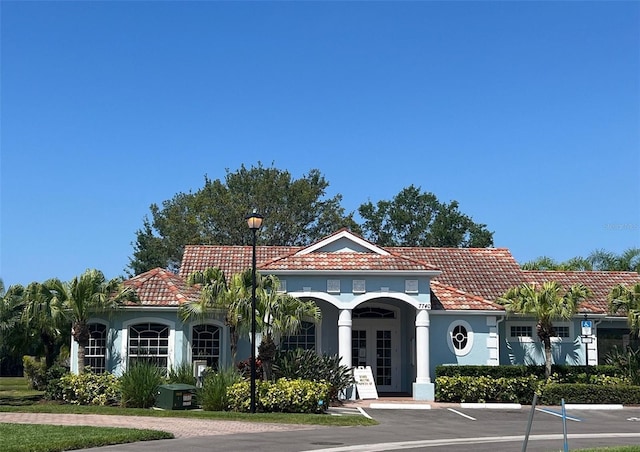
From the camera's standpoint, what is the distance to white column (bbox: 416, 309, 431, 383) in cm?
2634

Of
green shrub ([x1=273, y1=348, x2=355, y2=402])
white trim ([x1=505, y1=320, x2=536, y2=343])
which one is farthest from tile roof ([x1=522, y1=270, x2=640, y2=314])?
green shrub ([x1=273, y1=348, x2=355, y2=402])

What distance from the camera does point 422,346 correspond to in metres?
26.4

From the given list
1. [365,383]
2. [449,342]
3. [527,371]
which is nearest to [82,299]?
[365,383]

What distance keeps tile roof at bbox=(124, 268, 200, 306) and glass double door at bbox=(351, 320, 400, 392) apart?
6.39 meters

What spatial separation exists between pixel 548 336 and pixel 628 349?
426 cm

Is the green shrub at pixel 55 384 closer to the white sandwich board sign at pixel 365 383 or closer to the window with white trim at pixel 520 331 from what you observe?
the white sandwich board sign at pixel 365 383

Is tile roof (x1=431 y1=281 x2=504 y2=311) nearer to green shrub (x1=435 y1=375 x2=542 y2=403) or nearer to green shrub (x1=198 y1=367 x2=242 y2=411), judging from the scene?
green shrub (x1=435 y1=375 x2=542 y2=403)

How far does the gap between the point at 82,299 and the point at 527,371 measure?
49.3 ft

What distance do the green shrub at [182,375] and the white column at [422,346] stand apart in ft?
25.4

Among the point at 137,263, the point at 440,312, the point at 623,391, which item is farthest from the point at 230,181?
the point at 623,391

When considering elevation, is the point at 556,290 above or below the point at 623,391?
above

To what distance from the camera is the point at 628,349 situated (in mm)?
28859

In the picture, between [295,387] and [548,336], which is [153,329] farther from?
[548,336]

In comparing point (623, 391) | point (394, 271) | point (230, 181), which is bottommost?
point (623, 391)
